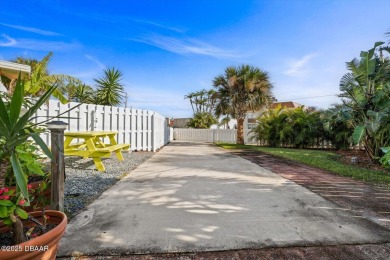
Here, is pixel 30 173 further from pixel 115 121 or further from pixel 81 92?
pixel 81 92

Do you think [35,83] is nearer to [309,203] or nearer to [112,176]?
[112,176]

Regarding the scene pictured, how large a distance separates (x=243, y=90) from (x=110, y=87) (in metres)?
9.05

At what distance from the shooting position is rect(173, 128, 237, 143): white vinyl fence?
18977 mm

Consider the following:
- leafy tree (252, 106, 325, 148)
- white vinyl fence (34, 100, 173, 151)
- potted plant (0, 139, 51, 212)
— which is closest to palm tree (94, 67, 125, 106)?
white vinyl fence (34, 100, 173, 151)

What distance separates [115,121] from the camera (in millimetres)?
8180

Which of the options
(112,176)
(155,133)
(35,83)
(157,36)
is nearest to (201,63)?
(157,36)

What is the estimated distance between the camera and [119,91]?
1460 centimetres

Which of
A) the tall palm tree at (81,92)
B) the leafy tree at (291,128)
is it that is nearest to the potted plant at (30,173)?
the tall palm tree at (81,92)

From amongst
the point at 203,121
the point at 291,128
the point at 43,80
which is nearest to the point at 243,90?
the point at 291,128

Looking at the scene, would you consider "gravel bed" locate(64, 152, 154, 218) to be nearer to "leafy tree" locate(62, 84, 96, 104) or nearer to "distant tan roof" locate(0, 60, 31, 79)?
"distant tan roof" locate(0, 60, 31, 79)

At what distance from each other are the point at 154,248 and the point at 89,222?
968mm

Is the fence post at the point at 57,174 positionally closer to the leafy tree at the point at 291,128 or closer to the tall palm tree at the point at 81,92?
the tall palm tree at the point at 81,92

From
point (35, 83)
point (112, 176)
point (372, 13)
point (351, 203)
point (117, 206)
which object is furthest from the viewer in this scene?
point (372, 13)

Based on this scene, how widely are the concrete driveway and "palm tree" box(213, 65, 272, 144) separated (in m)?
11.1
